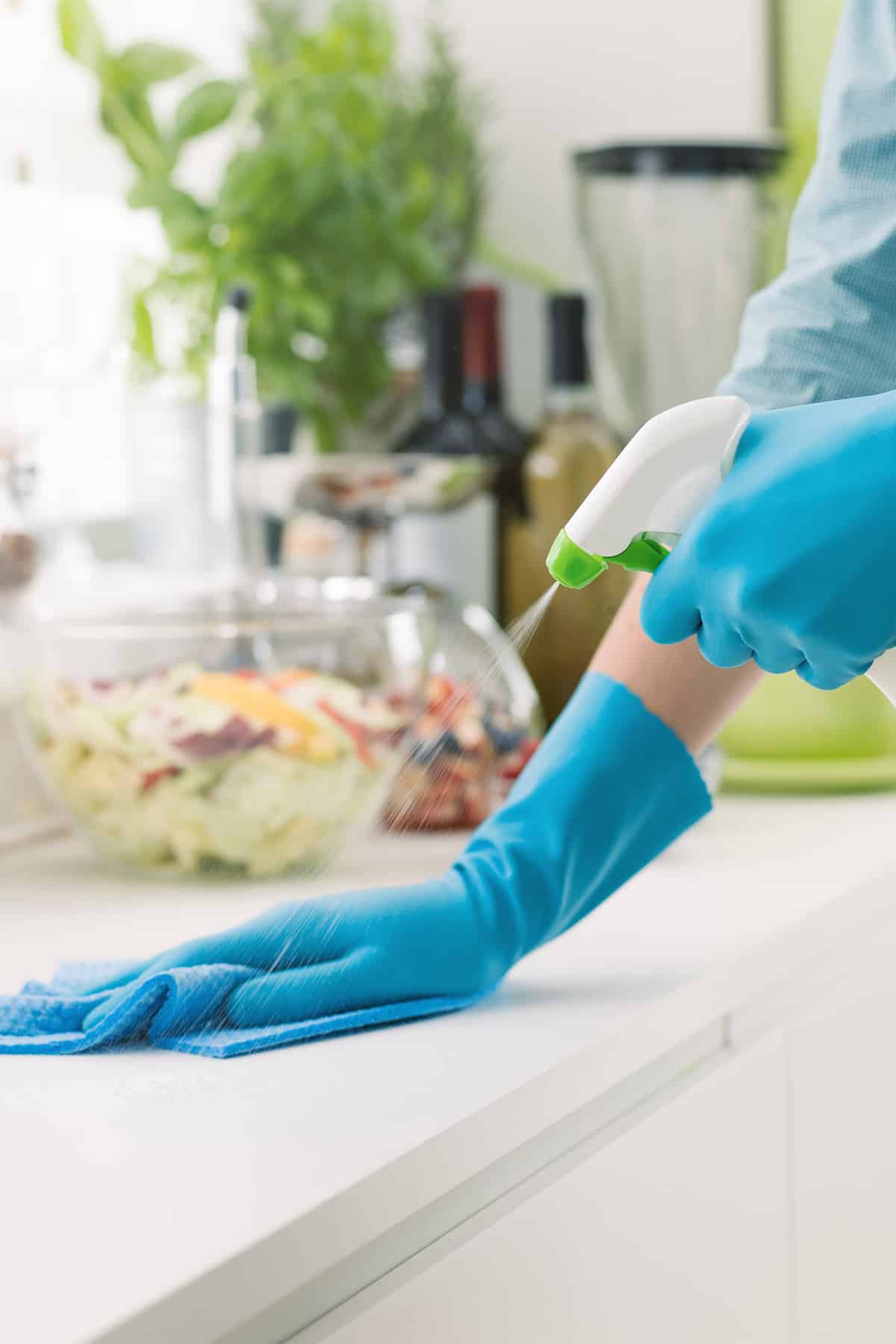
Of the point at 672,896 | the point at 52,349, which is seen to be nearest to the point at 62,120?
the point at 52,349

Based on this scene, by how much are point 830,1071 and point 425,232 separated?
0.99 m

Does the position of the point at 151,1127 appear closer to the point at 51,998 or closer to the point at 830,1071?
the point at 51,998

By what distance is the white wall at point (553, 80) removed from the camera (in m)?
1.51

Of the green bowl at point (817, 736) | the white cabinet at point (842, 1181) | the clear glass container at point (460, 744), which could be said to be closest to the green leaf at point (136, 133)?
the clear glass container at point (460, 744)

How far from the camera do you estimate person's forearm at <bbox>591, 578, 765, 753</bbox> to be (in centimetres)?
72

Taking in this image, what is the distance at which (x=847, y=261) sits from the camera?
732mm

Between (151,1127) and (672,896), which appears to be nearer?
(151,1127)

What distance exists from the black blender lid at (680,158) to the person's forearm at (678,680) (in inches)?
29.5

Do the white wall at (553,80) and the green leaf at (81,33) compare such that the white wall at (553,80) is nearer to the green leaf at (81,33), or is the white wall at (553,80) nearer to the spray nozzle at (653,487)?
the green leaf at (81,33)

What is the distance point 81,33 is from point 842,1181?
99cm

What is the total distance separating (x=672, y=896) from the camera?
915 millimetres

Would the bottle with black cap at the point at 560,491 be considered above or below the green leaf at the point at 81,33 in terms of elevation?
below

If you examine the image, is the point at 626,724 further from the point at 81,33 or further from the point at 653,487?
the point at 81,33

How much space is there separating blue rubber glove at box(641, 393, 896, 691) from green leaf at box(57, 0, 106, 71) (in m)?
0.92
